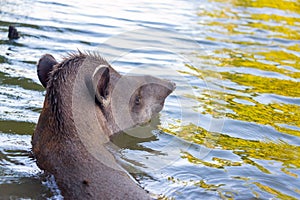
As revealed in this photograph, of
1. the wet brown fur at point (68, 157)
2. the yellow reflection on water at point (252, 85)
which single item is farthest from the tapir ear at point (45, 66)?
the yellow reflection on water at point (252, 85)

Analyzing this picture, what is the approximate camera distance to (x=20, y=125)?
22.6ft

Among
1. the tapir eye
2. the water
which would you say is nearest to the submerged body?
the water

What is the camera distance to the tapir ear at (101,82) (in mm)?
5422

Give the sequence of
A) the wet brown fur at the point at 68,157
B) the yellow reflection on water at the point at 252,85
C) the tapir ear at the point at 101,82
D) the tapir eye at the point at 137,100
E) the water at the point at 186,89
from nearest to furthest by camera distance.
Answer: the wet brown fur at the point at 68,157 < the tapir ear at the point at 101,82 < the water at the point at 186,89 < the yellow reflection on water at the point at 252,85 < the tapir eye at the point at 137,100

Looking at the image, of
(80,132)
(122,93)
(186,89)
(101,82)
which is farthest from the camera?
(186,89)

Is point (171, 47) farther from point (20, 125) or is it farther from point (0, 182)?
point (0, 182)

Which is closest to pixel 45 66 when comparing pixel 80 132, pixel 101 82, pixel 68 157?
pixel 101 82

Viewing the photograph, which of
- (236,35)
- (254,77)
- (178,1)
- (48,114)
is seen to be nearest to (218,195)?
(48,114)

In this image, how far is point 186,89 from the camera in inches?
367

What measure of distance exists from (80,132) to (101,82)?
70cm

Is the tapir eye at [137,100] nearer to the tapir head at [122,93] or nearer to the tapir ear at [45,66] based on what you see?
A: the tapir head at [122,93]

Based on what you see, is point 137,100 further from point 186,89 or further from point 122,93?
point 186,89

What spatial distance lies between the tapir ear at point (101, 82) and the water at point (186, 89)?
87 cm

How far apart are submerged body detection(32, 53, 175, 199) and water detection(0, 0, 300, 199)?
27 cm
